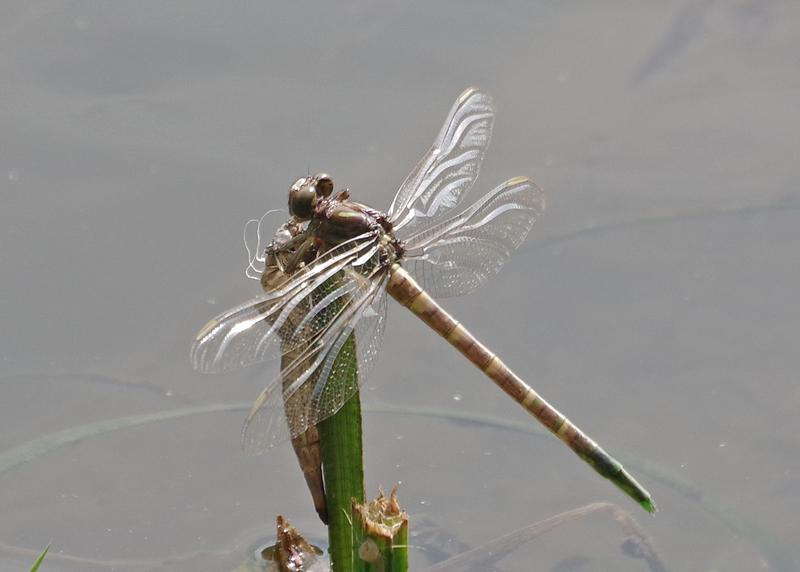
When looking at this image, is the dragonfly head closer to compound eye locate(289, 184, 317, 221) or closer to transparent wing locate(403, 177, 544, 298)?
compound eye locate(289, 184, 317, 221)

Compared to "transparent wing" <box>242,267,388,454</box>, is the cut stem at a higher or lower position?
lower

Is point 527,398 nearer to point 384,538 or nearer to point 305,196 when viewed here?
point 305,196

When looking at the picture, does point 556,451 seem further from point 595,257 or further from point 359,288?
point 359,288

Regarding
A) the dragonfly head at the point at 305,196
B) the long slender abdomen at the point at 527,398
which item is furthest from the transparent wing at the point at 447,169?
the dragonfly head at the point at 305,196

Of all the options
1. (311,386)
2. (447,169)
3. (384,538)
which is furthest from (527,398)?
(384,538)

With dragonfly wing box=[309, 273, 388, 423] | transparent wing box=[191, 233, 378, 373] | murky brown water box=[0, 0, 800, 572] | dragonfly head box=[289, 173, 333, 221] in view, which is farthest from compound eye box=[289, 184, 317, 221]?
murky brown water box=[0, 0, 800, 572]

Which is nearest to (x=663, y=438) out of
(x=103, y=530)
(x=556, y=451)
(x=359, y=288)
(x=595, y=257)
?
(x=556, y=451)
